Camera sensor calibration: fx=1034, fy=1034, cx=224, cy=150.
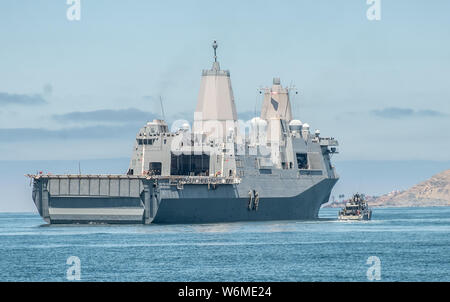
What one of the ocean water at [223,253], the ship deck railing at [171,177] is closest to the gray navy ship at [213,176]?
the ship deck railing at [171,177]

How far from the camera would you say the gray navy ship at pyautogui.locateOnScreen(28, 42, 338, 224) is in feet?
267

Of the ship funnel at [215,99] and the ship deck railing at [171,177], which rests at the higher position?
the ship funnel at [215,99]

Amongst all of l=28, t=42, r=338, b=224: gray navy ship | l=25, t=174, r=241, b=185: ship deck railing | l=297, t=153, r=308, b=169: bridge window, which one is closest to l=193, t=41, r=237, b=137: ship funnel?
l=28, t=42, r=338, b=224: gray navy ship

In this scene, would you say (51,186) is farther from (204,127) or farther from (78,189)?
(204,127)

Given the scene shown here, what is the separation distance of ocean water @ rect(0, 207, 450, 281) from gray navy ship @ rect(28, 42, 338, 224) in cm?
234

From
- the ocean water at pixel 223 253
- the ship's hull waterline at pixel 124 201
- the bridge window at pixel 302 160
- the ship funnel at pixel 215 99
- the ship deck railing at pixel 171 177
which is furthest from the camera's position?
the bridge window at pixel 302 160

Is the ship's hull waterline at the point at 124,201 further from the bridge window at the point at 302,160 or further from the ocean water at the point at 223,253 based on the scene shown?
the bridge window at the point at 302,160

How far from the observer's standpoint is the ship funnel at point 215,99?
9500 cm

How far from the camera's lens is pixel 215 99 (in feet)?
312

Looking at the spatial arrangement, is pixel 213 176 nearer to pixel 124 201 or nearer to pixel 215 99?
pixel 124 201

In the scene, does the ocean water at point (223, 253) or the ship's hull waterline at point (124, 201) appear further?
the ship's hull waterline at point (124, 201)

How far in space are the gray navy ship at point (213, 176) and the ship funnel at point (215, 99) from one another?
3.6 inches

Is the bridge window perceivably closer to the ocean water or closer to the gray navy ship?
the gray navy ship

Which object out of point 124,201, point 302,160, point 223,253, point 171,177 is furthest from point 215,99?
point 223,253
